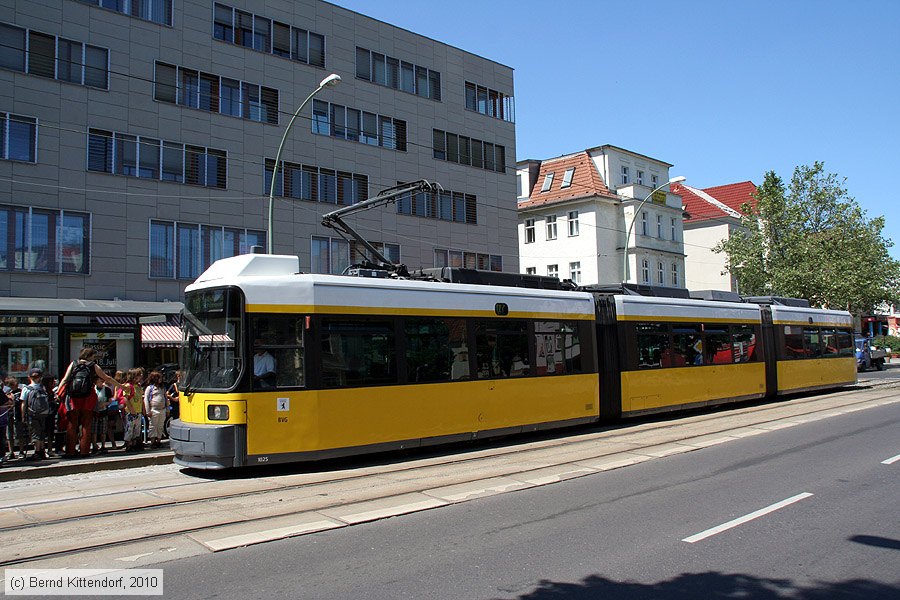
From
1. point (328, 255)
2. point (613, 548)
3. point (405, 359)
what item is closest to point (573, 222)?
point (328, 255)

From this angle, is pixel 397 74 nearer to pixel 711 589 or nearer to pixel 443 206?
pixel 443 206

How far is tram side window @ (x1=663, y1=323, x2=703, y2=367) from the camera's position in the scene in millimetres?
16406

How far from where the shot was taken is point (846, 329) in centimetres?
2448

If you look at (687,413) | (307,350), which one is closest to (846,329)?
(687,413)

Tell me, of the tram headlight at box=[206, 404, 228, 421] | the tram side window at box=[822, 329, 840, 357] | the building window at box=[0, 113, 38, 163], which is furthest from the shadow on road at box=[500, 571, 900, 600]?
the building window at box=[0, 113, 38, 163]

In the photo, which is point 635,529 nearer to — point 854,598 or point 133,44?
point 854,598

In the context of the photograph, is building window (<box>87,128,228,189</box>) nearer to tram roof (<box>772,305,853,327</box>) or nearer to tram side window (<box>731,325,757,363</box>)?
tram side window (<box>731,325,757,363</box>)

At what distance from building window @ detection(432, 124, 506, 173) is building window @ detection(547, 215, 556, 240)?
391 inches

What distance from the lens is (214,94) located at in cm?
2530

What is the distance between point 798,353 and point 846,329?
4.36 metres

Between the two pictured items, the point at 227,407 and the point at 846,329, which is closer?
the point at 227,407

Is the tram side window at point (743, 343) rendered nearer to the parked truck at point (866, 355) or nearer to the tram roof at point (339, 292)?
the tram roof at point (339, 292)

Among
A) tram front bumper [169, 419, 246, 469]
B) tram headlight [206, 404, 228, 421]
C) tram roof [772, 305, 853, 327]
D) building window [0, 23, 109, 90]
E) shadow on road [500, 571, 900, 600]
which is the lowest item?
shadow on road [500, 571, 900, 600]

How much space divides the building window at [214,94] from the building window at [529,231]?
22078 mm
